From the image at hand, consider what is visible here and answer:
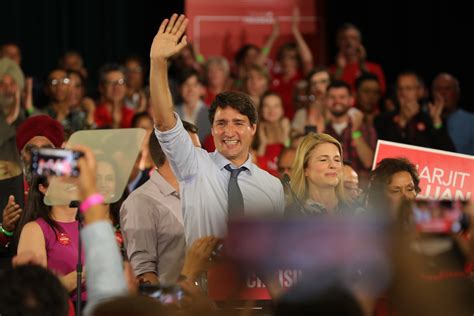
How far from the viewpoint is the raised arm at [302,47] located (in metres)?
11.2

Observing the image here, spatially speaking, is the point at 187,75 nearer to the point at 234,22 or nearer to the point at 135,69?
the point at 135,69

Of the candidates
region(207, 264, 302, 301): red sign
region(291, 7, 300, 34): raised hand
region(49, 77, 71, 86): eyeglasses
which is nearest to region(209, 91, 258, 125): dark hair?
region(207, 264, 302, 301): red sign

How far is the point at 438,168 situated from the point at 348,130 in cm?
200

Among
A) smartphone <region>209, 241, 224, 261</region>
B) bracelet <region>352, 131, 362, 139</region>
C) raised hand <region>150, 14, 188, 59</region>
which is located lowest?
bracelet <region>352, 131, 362, 139</region>

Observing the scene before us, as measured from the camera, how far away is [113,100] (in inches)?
398

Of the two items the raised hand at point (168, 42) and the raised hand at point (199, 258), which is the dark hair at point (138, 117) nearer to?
the raised hand at point (168, 42)

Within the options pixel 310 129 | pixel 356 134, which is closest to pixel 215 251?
pixel 310 129

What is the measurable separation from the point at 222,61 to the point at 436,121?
2.10 metres

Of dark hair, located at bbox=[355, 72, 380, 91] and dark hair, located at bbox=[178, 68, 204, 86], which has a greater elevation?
dark hair, located at bbox=[178, 68, 204, 86]

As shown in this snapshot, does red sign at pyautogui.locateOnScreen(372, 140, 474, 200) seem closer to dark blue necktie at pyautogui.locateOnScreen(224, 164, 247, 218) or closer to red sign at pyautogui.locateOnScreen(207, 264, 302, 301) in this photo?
dark blue necktie at pyautogui.locateOnScreen(224, 164, 247, 218)

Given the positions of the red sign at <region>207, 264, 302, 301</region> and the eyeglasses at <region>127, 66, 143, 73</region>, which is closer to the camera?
the red sign at <region>207, 264, 302, 301</region>

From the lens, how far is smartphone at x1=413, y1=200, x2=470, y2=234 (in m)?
3.58

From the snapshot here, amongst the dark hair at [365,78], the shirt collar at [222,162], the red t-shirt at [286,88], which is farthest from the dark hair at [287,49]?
the shirt collar at [222,162]

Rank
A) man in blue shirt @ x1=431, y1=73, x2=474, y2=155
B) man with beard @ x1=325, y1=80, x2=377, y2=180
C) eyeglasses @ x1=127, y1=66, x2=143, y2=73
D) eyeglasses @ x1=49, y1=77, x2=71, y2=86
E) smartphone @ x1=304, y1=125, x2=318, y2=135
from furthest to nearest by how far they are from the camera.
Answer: eyeglasses @ x1=127, y1=66, x2=143, y2=73, eyeglasses @ x1=49, y1=77, x2=71, y2=86, man in blue shirt @ x1=431, y1=73, x2=474, y2=155, smartphone @ x1=304, y1=125, x2=318, y2=135, man with beard @ x1=325, y1=80, x2=377, y2=180
